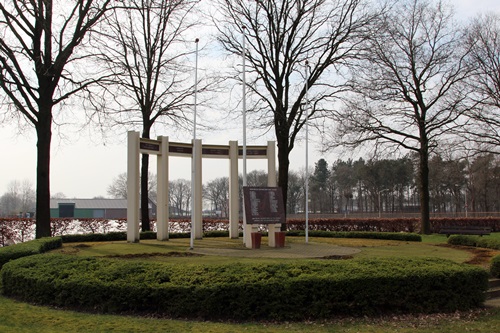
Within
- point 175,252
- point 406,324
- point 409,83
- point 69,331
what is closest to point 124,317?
point 69,331

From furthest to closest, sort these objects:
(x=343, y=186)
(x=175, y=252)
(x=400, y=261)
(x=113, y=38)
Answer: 1. (x=343, y=186)
2. (x=113, y=38)
3. (x=175, y=252)
4. (x=400, y=261)

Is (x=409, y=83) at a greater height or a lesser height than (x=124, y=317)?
greater

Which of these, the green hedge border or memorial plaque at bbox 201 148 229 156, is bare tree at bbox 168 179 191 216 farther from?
the green hedge border

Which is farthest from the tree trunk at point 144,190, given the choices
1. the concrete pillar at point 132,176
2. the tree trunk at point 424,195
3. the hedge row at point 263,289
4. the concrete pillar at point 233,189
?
the tree trunk at point 424,195

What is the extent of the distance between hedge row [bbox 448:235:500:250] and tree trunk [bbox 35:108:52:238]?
1864 centimetres

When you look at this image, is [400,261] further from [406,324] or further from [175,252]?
[175,252]

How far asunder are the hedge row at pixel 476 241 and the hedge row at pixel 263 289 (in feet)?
35.8

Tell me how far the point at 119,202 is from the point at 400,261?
7852 centimetres

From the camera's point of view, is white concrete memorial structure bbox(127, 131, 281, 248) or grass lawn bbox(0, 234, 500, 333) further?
white concrete memorial structure bbox(127, 131, 281, 248)

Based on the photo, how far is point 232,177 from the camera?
23.4 metres

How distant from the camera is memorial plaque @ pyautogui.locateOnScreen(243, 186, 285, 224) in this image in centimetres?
1850

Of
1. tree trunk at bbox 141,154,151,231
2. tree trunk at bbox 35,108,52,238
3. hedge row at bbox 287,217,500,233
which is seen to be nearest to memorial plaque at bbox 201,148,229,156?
tree trunk at bbox 141,154,151,231

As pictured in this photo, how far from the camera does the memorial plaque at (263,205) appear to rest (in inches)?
728

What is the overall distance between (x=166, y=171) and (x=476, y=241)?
14.6 m
